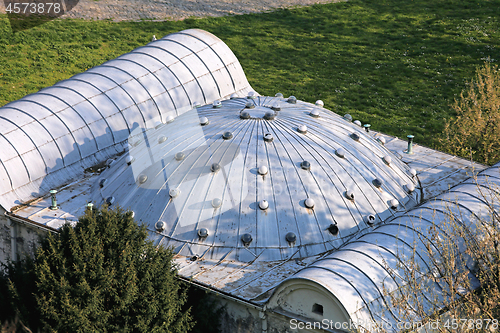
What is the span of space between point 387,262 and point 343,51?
36.5 meters

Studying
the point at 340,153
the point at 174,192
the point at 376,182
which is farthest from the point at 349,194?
the point at 174,192

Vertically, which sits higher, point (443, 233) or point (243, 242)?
point (443, 233)

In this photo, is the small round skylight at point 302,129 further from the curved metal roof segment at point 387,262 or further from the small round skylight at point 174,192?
the small round skylight at point 174,192

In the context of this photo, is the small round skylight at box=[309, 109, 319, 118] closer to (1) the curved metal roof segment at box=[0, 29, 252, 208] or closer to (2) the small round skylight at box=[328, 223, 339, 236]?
(2) the small round skylight at box=[328, 223, 339, 236]

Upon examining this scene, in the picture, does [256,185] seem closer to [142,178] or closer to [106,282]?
[142,178]

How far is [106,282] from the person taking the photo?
14547mm

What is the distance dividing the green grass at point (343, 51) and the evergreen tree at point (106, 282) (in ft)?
76.8

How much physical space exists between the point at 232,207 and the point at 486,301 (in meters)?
7.59

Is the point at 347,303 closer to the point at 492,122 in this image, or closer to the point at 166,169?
the point at 166,169

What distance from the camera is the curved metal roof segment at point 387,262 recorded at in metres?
13.8

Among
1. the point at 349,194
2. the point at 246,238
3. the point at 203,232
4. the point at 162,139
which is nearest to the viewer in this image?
the point at 246,238

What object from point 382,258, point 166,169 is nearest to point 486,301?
point 382,258

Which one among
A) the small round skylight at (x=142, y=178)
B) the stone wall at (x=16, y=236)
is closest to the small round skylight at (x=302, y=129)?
the small round skylight at (x=142, y=178)

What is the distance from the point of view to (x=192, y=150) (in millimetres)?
19156
